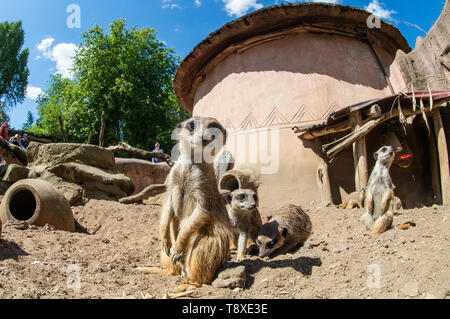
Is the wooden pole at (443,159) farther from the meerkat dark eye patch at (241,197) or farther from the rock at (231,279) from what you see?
the rock at (231,279)

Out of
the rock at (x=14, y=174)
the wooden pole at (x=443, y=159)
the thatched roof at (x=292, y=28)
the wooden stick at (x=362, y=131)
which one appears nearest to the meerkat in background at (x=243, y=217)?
the wooden stick at (x=362, y=131)

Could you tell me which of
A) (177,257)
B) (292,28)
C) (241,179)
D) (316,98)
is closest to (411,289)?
(177,257)

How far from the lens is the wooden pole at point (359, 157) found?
20.4ft

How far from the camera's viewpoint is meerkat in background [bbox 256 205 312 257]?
4.28 metres

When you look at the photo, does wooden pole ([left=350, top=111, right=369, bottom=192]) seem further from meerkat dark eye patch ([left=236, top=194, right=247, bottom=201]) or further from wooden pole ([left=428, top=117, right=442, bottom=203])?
meerkat dark eye patch ([left=236, top=194, right=247, bottom=201])

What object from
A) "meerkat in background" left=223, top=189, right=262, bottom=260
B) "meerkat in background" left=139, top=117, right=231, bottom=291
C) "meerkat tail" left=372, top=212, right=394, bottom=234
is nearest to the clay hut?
"meerkat tail" left=372, top=212, right=394, bottom=234

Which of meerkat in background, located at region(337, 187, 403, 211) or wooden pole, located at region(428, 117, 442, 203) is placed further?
wooden pole, located at region(428, 117, 442, 203)

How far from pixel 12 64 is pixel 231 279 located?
30.2 meters

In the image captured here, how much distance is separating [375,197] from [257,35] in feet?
18.2

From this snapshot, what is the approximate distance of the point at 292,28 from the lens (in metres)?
8.01

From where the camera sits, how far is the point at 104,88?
18.8 meters

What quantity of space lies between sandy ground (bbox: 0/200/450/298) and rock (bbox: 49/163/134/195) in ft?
7.71
